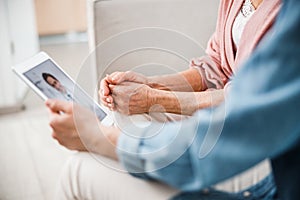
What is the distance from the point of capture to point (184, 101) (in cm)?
114

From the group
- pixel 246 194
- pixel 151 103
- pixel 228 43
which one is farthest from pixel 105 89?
pixel 246 194

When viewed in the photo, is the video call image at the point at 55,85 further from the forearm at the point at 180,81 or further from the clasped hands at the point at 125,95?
the forearm at the point at 180,81

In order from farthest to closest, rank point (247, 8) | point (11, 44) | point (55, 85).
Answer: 1. point (11, 44)
2. point (247, 8)
3. point (55, 85)

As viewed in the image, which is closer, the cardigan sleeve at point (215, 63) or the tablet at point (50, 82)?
the tablet at point (50, 82)


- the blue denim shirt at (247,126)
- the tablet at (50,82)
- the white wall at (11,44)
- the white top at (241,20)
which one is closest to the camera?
the blue denim shirt at (247,126)

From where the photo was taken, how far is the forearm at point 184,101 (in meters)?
1.13

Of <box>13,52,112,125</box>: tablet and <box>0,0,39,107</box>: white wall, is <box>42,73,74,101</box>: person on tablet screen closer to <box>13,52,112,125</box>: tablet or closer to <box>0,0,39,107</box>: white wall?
<box>13,52,112,125</box>: tablet

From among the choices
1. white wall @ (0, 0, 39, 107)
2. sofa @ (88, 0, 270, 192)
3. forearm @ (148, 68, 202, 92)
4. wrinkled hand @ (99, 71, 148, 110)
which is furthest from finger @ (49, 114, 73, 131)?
white wall @ (0, 0, 39, 107)

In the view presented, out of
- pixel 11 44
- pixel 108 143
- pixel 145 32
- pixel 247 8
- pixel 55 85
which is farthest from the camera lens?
pixel 11 44

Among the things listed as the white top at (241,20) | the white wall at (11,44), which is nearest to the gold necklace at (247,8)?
the white top at (241,20)

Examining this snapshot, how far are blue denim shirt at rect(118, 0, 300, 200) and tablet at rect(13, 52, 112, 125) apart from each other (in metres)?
0.28

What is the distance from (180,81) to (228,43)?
0.18 metres

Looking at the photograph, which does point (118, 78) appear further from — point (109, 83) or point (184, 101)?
point (184, 101)

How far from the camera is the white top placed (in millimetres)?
1111
